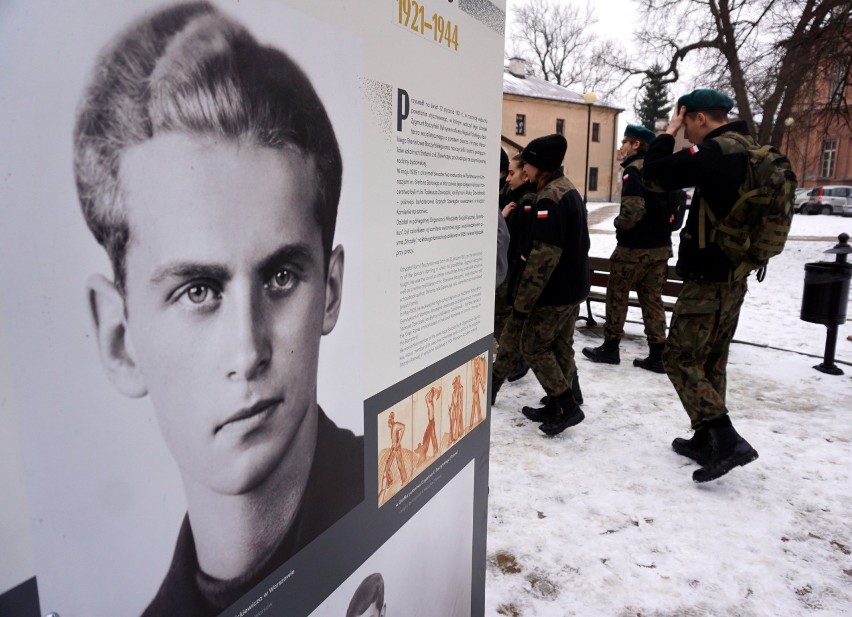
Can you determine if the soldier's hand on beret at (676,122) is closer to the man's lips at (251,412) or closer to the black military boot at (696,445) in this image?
the black military boot at (696,445)

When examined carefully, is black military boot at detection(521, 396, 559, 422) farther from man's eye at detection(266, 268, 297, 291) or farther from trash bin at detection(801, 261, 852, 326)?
man's eye at detection(266, 268, 297, 291)

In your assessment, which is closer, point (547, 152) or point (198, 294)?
point (198, 294)

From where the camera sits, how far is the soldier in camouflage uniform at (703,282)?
3.21m

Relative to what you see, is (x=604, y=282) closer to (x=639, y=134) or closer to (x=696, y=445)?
(x=639, y=134)

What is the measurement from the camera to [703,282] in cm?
337

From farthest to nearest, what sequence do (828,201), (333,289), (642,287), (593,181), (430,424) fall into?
(593,181) → (828,201) → (642,287) → (430,424) → (333,289)

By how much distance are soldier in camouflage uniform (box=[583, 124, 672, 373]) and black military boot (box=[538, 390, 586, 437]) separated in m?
1.75

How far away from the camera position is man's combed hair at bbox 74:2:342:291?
2.74 feet

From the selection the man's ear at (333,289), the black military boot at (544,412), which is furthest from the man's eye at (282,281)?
the black military boot at (544,412)

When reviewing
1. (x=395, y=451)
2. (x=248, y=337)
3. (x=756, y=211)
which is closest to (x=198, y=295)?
(x=248, y=337)

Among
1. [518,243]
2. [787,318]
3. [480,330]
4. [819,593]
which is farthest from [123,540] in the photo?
[787,318]

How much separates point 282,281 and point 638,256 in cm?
489

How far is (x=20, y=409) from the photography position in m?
0.78

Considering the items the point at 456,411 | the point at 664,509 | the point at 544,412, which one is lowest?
the point at 664,509
